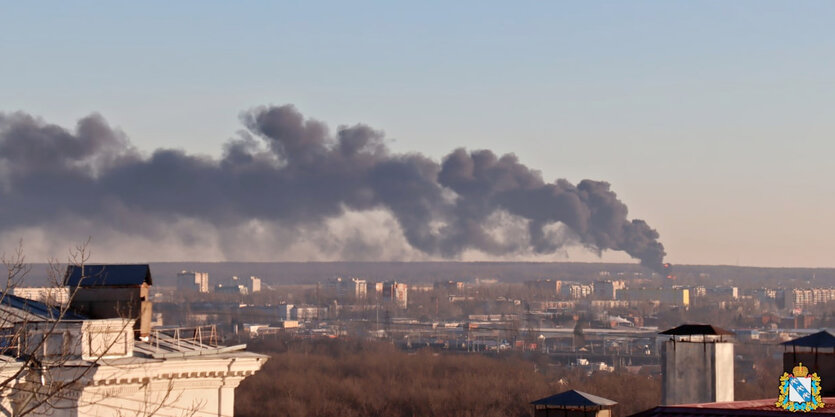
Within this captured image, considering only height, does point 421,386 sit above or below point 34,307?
below

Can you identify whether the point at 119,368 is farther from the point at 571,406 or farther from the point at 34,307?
the point at 571,406

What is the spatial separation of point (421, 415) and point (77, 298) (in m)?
80.5

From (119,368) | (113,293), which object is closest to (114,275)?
(113,293)

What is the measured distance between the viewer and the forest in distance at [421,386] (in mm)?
105669

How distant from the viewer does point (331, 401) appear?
362 feet

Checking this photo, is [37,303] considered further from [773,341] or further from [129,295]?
[773,341]

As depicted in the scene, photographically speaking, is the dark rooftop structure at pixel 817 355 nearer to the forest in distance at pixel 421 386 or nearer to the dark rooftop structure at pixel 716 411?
the dark rooftop structure at pixel 716 411

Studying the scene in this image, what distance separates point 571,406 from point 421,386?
95586 mm

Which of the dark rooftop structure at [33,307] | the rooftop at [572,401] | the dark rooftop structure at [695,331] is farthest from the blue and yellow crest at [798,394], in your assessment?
the dark rooftop structure at [33,307]

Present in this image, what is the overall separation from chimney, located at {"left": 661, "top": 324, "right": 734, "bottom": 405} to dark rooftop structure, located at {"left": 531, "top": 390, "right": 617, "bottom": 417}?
258cm

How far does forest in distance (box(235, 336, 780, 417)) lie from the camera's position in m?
106

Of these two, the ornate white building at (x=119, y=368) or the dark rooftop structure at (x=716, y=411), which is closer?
the dark rooftop structure at (x=716, y=411)

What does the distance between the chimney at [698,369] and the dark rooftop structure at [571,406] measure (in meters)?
2.58

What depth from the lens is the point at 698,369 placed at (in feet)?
85.2
